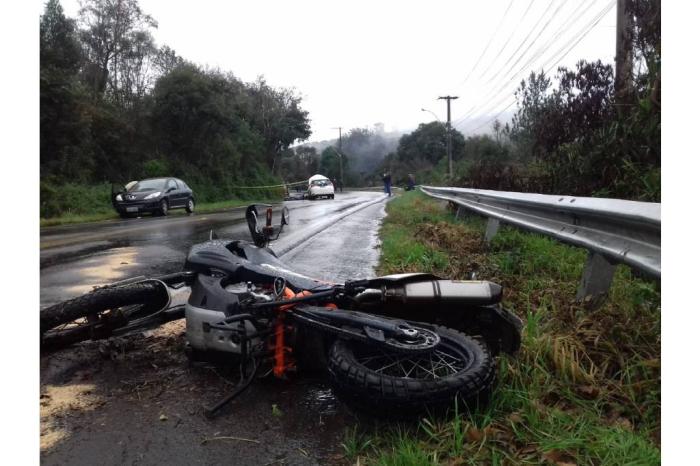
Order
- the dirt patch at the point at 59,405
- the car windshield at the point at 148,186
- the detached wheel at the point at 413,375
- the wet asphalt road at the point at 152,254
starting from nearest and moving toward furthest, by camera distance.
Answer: the detached wheel at the point at 413,375 → the dirt patch at the point at 59,405 → the wet asphalt road at the point at 152,254 → the car windshield at the point at 148,186

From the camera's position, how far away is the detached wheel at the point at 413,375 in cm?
215

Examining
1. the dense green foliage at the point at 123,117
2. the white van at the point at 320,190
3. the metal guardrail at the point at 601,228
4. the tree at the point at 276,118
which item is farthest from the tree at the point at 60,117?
the tree at the point at 276,118

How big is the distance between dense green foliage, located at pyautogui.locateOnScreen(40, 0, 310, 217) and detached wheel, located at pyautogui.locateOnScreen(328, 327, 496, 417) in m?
17.8

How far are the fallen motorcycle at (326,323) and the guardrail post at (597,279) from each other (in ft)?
2.59

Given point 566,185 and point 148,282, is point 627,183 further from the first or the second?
point 148,282

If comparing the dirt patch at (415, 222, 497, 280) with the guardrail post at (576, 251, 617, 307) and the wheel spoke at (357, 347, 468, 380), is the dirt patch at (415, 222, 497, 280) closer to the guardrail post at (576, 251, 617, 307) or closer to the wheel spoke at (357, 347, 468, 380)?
the guardrail post at (576, 251, 617, 307)

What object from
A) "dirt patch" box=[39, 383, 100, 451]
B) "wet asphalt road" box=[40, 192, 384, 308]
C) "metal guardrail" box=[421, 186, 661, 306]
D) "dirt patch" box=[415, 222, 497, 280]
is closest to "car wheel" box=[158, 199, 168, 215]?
"wet asphalt road" box=[40, 192, 384, 308]

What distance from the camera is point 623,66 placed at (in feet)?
25.8

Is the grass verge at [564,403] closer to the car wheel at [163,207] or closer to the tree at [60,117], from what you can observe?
the car wheel at [163,207]

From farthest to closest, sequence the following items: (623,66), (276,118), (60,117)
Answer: (276,118)
(60,117)
(623,66)

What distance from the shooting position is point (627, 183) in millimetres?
6301

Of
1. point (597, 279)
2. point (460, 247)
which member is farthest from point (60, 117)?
point (597, 279)

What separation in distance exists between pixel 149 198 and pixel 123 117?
1379cm

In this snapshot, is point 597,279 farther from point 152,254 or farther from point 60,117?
point 60,117
